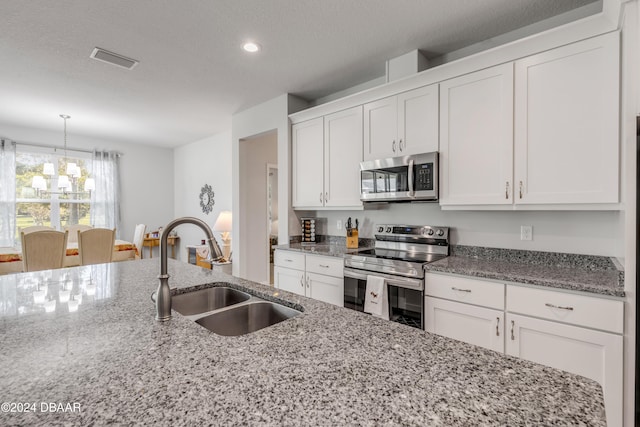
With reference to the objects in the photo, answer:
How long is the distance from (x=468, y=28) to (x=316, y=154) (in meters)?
1.73

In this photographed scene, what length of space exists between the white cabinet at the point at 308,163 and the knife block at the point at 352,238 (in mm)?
447

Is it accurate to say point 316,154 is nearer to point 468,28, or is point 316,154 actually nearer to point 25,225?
point 468,28

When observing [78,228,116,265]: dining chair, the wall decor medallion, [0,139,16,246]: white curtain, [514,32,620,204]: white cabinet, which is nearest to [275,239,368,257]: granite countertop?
[514,32,620,204]: white cabinet

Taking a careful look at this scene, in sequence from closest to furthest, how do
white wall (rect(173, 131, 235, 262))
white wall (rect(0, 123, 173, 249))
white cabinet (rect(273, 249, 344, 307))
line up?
white cabinet (rect(273, 249, 344, 307))
white wall (rect(173, 131, 235, 262))
white wall (rect(0, 123, 173, 249))

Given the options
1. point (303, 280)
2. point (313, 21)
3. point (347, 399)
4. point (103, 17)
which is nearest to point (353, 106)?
point (313, 21)

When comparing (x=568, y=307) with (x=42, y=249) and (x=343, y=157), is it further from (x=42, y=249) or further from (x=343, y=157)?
(x=42, y=249)

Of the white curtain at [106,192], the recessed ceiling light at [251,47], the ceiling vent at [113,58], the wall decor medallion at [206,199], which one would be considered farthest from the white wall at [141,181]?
the recessed ceiling light at [251,47]

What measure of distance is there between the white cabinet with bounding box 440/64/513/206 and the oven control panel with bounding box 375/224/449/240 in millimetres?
358

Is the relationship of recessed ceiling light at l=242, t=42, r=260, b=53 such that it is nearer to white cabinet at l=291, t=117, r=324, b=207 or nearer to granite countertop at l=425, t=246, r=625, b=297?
white cabinet at l=291, t=117, r=324, b=207

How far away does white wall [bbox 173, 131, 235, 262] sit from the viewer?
5613 mm

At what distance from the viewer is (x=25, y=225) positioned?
5.18 meters

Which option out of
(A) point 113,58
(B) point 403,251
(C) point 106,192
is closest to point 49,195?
(C) point 106,192

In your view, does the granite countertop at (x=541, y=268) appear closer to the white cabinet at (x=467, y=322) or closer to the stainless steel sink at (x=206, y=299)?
the white cabinet at (x=467, y=322)

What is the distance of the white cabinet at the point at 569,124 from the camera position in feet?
5.70
